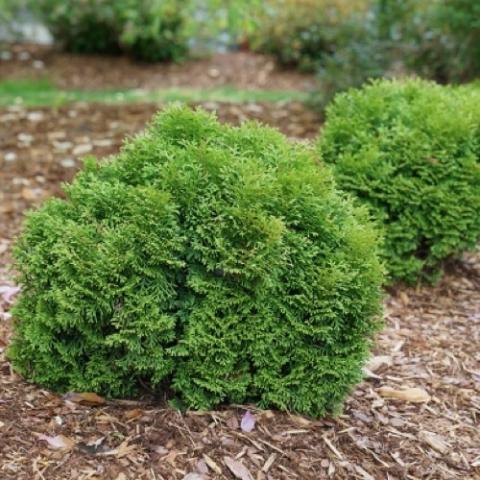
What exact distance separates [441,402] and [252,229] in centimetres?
123

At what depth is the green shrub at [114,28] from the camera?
34.0 ft

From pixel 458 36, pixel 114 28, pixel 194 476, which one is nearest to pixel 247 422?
pixel 194 476

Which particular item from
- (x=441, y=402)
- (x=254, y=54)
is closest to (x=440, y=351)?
(x=441, y=402)

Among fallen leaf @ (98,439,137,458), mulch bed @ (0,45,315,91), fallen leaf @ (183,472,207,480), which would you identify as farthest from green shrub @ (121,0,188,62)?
fallen leaf @ (183,472,207,480)

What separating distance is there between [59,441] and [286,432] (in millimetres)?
753

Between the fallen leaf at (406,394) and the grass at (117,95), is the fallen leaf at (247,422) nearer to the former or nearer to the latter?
the fallen leaf at (406,394)

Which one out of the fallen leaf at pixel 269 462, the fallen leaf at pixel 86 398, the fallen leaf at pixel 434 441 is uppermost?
the fallen leaf at pixel 86 398

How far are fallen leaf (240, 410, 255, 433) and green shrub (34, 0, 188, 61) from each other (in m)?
8.00

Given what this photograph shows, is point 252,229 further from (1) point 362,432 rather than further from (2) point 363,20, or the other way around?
(2) point 363,20

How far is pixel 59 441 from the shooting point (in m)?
2.74

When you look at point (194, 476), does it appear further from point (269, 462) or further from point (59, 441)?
point (59, 441)

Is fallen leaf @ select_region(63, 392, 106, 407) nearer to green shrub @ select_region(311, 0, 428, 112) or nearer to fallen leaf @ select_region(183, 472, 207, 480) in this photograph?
fallen leaf @ select_region(183, 472, 207, 480)

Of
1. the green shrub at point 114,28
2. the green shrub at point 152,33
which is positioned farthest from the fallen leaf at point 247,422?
the green shrub at point 114,28

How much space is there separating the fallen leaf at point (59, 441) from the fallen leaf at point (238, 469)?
501 mm
